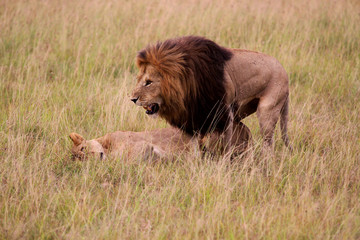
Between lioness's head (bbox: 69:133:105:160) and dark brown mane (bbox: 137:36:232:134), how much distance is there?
2.48ft

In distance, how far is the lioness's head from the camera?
14.5 feet

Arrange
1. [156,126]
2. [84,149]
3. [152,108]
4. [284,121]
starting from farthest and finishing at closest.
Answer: [156,126]
[284,121]
[84,149]
[152,108]

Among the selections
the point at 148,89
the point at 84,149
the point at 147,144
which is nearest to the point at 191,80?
the point at 148,89

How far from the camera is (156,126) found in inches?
217

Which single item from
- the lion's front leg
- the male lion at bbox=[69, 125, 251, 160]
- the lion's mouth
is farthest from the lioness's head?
the lion's front leg

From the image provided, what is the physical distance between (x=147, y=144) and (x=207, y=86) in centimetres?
95

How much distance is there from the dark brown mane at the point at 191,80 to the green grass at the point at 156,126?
0.46 metres

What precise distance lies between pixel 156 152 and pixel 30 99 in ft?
6.39

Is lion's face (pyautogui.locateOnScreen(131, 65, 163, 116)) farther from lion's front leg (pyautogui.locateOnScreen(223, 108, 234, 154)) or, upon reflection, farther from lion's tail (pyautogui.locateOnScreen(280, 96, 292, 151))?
lion's tail (pyautogui.locateOnScreen(280, 96, 292, 151))

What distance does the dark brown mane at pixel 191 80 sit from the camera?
4.13m

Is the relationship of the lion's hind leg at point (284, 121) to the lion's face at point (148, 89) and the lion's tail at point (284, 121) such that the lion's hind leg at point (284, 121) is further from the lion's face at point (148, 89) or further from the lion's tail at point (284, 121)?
the lion's face at point (148, 89)

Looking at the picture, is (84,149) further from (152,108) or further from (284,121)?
(284,121)

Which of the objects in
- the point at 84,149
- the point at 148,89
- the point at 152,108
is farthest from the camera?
the point at 84,149

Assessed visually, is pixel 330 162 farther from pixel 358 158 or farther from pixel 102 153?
pixel 102 153
